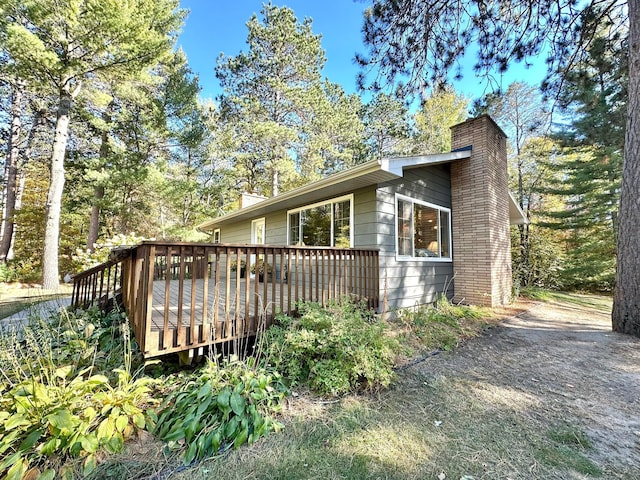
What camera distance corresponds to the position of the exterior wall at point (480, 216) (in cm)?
660

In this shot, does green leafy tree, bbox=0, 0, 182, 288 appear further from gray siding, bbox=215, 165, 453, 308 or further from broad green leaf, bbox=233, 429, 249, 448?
broad green leaf, bbox=233, 429, 249, 448

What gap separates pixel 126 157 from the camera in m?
12.4

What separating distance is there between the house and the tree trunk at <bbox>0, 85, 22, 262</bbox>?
44.6ft

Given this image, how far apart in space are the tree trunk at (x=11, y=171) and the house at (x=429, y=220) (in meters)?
13.6

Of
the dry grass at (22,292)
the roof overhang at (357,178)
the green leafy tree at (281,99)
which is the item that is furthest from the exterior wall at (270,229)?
the dry grass at (22,292)

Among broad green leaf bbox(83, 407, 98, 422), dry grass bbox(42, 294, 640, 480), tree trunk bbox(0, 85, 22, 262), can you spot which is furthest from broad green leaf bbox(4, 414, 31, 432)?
tree trunk bbox(0, 85, 22, 262)

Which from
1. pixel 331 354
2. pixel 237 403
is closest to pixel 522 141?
pixel 331 354

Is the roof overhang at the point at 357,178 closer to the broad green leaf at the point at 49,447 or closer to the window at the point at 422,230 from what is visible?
the window at the point at 422,230

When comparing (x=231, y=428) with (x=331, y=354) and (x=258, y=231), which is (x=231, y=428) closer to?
(x=331, y=354)

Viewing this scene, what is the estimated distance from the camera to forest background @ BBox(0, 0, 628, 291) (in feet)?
28.6

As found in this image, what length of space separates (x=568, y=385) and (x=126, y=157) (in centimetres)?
1567

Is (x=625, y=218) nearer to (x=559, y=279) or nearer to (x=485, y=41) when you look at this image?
(x=485, y=41)

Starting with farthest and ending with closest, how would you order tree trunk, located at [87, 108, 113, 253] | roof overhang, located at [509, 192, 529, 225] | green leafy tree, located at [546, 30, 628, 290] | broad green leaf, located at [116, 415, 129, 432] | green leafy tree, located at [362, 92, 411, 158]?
green leafy tree, located at [362, 92, 411, 158] → tree trunk, located at [87, 108, 113, 253] → green leafy tree, located at [546, 30, 628, 290] → roof overhang, located at [509, 192, 529, 225] → broad green leaf, located at [116, 415, 129, 432]

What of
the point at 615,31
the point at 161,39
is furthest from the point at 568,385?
the point at 161,39
